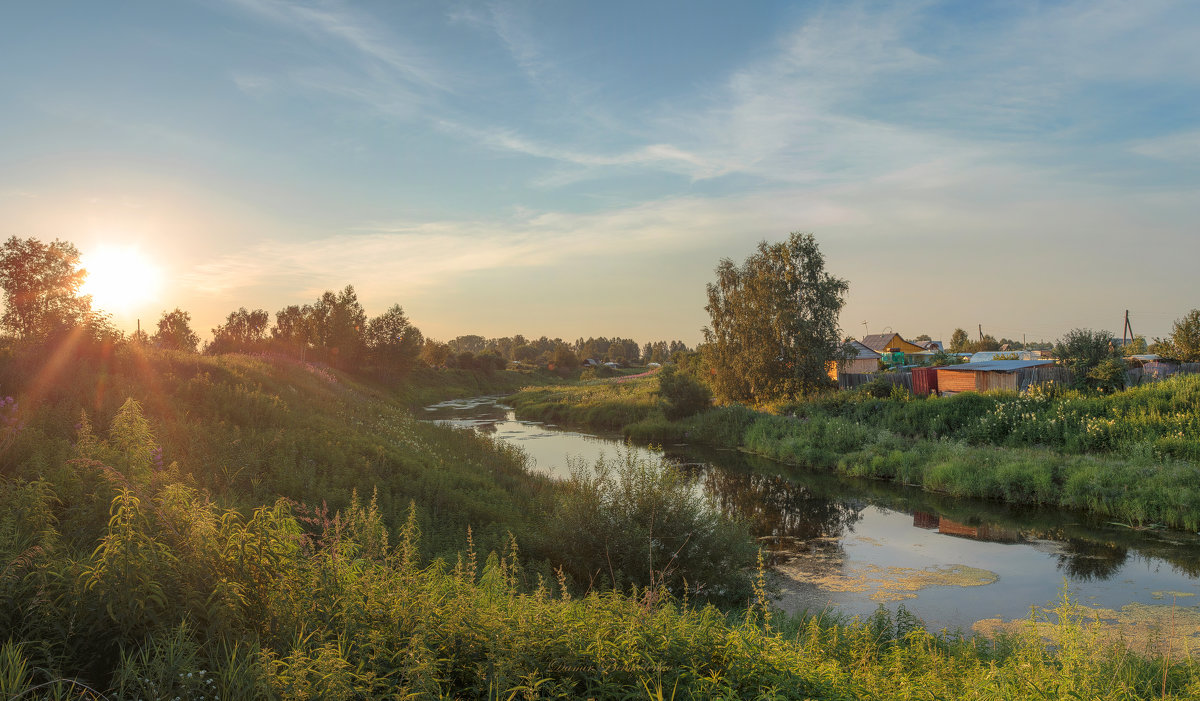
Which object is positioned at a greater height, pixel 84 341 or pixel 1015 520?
pixel 84 341

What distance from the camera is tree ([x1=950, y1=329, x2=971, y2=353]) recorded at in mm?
98012

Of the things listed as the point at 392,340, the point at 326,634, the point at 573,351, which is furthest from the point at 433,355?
the point at 326,634

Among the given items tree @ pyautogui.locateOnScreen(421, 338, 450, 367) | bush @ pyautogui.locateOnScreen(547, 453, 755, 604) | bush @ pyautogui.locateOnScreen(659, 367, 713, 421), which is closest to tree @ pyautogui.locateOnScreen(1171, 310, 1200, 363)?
bush @ pyautogui.locateOnScreen(659, 367, 713, 421)

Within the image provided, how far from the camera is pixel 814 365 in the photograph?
3438 centimetres

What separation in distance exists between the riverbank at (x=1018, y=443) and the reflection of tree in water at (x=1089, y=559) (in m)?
2.09

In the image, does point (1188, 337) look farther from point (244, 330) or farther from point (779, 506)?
point (244, 330)

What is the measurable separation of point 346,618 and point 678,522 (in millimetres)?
6060

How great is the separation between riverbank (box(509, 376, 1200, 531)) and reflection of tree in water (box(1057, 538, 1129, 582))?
2.09 meters

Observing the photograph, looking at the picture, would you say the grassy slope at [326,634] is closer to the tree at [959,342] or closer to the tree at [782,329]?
the tree at [782,329]

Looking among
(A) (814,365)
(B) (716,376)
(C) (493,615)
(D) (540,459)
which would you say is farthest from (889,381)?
(C) (493,615)

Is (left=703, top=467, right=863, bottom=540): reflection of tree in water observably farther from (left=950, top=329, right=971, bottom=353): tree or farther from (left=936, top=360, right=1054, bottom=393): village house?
(left=950, top=329, right=971, bottom=353): tree

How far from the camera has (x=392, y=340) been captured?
56.5 meters

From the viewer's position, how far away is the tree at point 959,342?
98012 mm

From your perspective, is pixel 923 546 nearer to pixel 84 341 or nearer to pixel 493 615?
pixel 493 615
